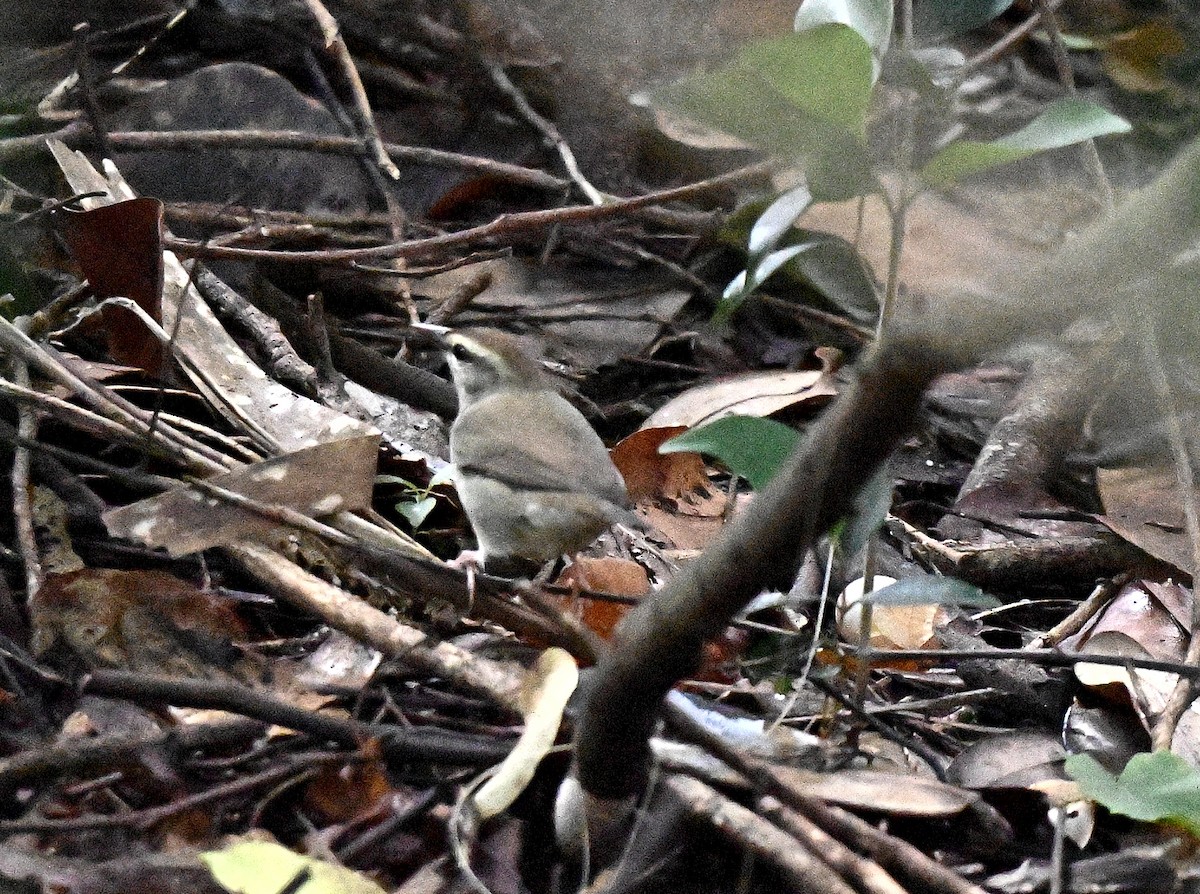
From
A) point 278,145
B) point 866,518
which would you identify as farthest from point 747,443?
point 278,145

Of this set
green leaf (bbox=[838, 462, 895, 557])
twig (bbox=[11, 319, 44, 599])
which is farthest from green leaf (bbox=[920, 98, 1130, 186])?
twig (bbox=[11, 319, 44, 599])

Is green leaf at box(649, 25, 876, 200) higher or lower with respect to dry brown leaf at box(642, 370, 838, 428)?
higher

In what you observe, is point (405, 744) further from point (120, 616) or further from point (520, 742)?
point (120, 616)

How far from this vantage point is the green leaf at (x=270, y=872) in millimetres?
1957

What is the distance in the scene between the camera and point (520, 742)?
2.30m

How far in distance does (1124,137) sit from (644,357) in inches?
75.3

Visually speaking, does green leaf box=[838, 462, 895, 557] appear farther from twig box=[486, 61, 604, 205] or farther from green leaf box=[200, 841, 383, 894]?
twig box=[486, 61, 604, 205]

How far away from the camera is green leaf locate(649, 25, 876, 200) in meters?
1.93

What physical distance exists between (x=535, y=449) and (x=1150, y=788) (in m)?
1.72

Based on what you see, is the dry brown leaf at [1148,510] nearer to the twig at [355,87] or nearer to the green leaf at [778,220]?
the green leaf at [778,220]

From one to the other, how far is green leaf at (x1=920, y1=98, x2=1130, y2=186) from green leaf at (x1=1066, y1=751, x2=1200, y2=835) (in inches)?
42.1

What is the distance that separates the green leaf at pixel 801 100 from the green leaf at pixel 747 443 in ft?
1.59

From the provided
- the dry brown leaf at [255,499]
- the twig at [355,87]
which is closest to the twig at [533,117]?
the twig at [355,87]

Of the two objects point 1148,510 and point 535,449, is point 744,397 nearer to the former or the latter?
point 535,449
